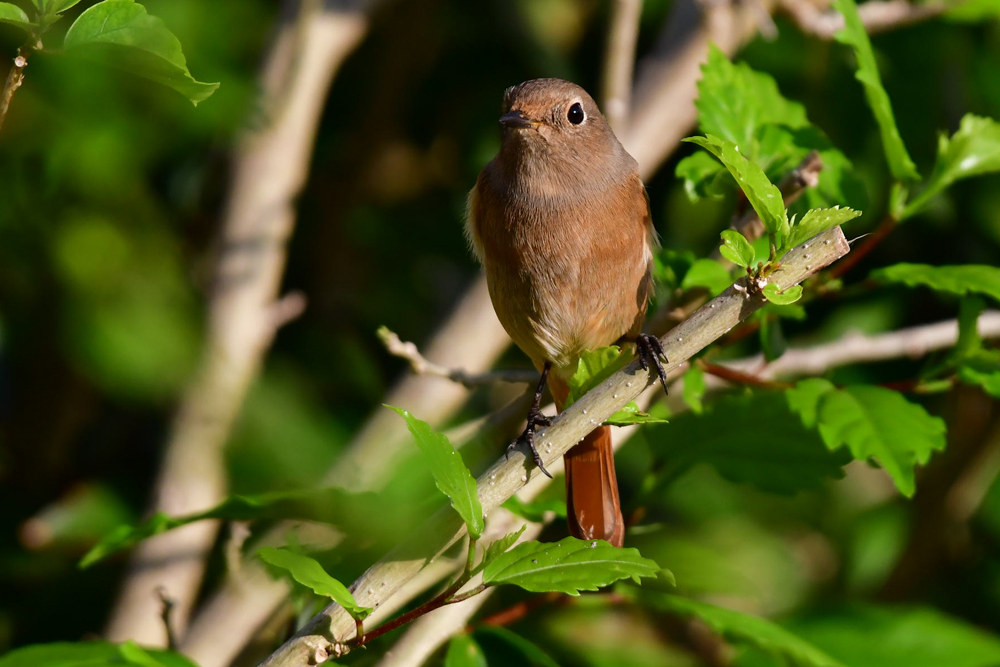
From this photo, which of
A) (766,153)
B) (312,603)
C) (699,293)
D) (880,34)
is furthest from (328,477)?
(880,34)

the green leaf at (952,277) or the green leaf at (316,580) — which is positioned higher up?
the green leaf at (316,580)

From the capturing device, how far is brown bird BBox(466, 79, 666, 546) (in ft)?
10.5

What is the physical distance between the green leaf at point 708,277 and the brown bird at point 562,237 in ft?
1.86

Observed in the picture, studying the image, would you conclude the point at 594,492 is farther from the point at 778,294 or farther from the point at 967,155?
the point at 967,155

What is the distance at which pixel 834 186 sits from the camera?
286 cm

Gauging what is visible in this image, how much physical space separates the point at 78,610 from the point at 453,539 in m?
2.75

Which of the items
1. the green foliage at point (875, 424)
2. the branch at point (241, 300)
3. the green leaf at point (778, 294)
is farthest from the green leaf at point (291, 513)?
the branch at point (241, 300)

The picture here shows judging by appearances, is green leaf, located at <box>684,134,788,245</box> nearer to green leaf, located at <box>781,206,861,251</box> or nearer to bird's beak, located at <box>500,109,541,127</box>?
green leaf, located at <box>781,206,861,251</box>

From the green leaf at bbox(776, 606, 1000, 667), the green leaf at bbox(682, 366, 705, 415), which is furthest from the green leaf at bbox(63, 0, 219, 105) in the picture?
the green leaf at bbox(776, 606, 1000, 667)

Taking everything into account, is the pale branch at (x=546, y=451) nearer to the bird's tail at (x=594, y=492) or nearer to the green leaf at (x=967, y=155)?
the bird's tail at (x=594, y=492)

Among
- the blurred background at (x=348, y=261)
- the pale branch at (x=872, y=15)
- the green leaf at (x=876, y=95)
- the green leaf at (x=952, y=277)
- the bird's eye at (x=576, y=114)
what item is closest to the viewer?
the green leaf at (x=952, y=277)

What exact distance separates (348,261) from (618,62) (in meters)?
2.02

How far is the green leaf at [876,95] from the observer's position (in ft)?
8.73

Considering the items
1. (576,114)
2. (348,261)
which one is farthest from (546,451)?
(348,261)
